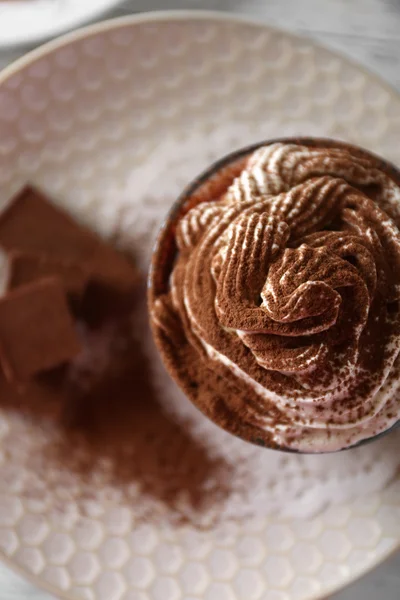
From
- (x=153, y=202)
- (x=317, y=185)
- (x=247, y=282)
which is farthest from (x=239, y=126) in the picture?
(x=247, y=282)

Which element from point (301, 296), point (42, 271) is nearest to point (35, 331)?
point (42, 271)

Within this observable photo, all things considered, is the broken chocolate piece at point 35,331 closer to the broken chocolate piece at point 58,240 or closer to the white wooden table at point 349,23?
the broken chocolate piece at point 58,240

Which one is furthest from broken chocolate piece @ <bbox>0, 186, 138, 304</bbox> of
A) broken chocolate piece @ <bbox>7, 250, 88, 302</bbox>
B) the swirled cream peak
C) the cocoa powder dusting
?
the swirled cream peak

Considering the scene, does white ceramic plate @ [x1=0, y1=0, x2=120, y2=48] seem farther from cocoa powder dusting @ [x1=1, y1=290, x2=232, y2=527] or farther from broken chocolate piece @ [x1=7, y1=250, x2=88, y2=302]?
cocoa powder dusting @ [x1=1, y1=290, x2=232, y2=527]

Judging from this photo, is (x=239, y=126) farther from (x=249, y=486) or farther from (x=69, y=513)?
(x=69, y=513)

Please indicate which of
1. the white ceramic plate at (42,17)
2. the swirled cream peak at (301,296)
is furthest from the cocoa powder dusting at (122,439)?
the white ceramic plate at (42,17)

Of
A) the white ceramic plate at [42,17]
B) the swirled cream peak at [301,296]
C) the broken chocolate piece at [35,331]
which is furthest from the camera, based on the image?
the white ceramic plate at [42,17]
